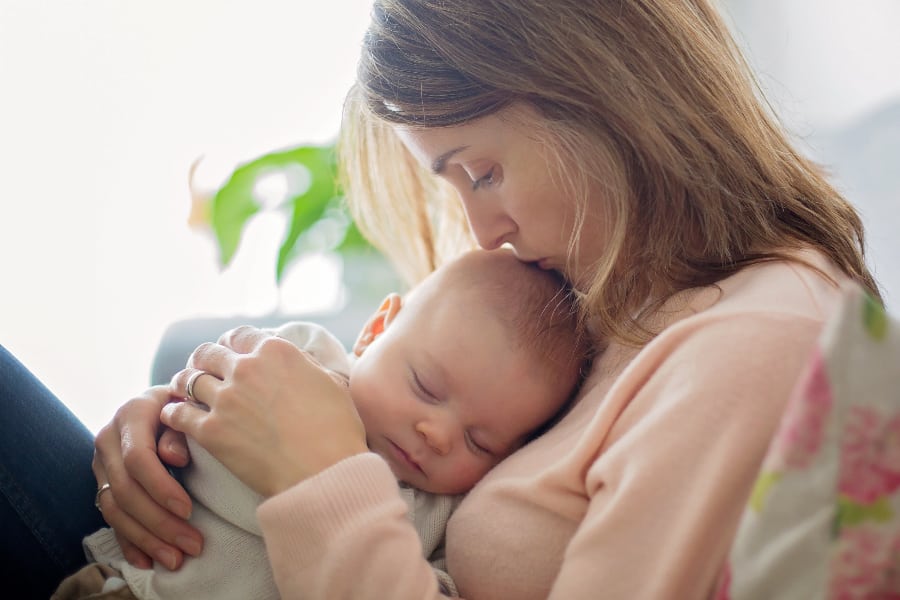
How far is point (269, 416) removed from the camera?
88 cm

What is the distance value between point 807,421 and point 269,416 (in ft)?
1.78

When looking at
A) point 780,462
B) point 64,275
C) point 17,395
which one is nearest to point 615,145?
point 780,462

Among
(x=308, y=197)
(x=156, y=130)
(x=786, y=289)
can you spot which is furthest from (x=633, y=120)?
(x=156, y=130)

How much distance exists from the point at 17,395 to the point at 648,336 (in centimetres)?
73

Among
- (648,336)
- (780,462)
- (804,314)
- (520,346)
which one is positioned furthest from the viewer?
(520,346)

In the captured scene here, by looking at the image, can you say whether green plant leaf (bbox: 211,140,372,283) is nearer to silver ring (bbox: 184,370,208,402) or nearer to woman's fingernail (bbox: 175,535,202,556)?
silver ring (bbox: 184,370,208,402)

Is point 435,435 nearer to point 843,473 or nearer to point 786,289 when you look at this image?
point 786,289

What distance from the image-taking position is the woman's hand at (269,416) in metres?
0.84

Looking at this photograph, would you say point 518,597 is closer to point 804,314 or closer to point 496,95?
point 804,314

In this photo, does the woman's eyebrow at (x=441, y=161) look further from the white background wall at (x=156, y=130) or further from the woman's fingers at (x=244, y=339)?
the white background wall at (x=156, y=130)

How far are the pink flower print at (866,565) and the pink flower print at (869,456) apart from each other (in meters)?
0.02

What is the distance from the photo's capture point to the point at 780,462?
0.55 meters

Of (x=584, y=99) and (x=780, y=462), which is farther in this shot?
(x=584, y=99)

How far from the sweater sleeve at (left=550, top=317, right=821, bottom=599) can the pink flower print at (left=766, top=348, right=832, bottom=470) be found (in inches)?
4.6
